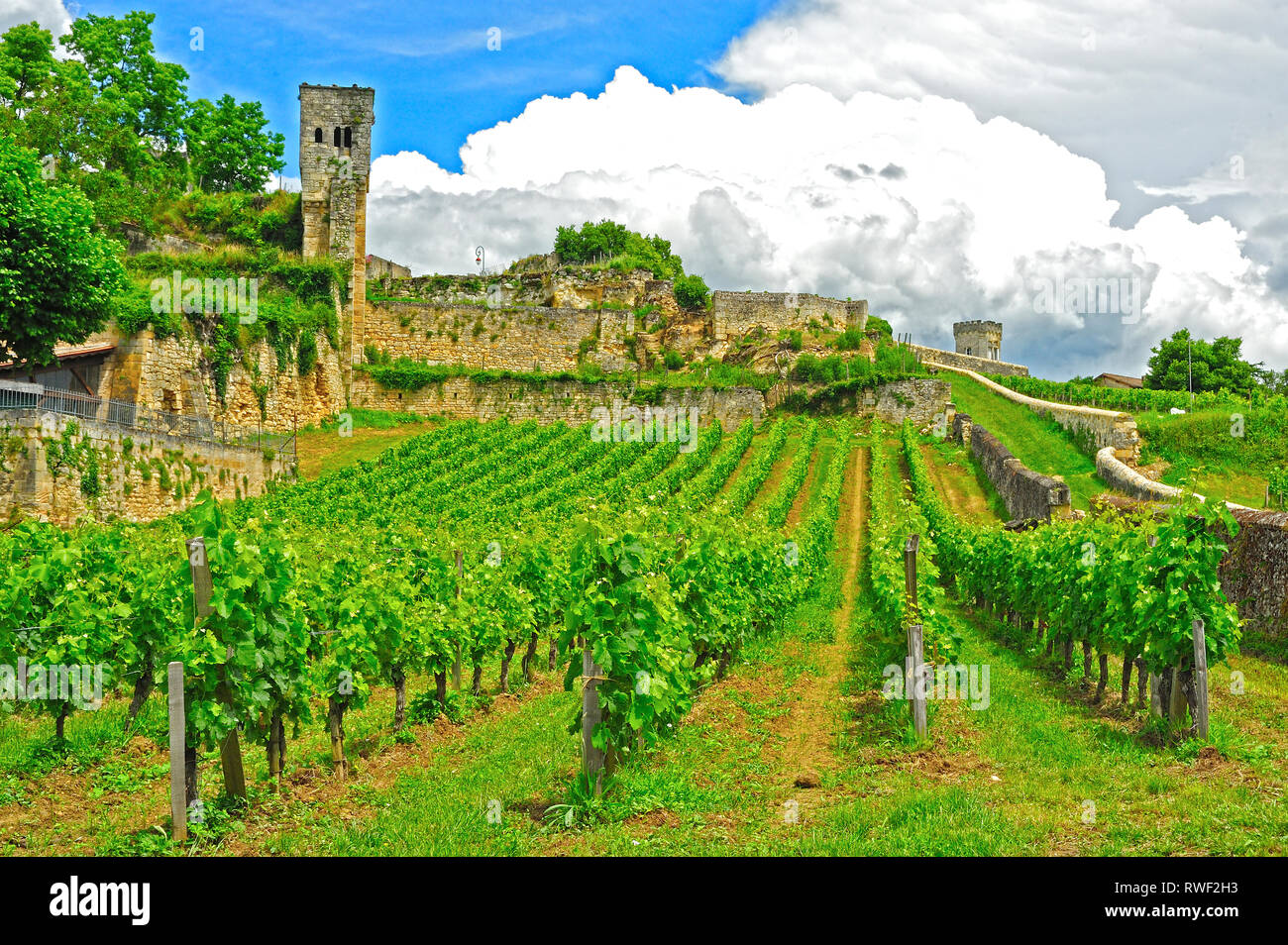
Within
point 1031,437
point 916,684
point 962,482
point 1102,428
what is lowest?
point 962,482

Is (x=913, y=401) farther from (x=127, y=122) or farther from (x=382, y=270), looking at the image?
(x=127, y=122)

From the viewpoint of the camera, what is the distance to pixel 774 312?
54.6 metres

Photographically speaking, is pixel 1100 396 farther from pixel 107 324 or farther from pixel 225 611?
pixel 225 611

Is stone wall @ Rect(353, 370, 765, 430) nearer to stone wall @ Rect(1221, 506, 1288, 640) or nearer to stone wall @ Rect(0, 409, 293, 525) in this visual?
stone wall @ Rect(0, 409, 293, 525)

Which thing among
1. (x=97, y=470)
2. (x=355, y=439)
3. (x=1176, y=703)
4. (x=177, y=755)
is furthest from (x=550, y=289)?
(x=177, y=755)

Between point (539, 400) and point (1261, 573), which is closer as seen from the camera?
point (1261, 573)

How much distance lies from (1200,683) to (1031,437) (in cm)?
2849

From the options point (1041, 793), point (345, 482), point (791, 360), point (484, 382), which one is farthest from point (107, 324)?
point (791, 360)

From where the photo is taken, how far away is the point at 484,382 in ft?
139

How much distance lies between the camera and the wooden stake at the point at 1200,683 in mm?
8078

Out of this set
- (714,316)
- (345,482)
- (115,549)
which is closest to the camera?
(115,549)

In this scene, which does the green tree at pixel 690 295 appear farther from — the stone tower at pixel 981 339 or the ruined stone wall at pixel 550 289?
the stone tower at pixel 981 339

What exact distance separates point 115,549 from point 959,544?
14.5 m

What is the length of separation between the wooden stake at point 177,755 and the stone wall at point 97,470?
1512 cm
